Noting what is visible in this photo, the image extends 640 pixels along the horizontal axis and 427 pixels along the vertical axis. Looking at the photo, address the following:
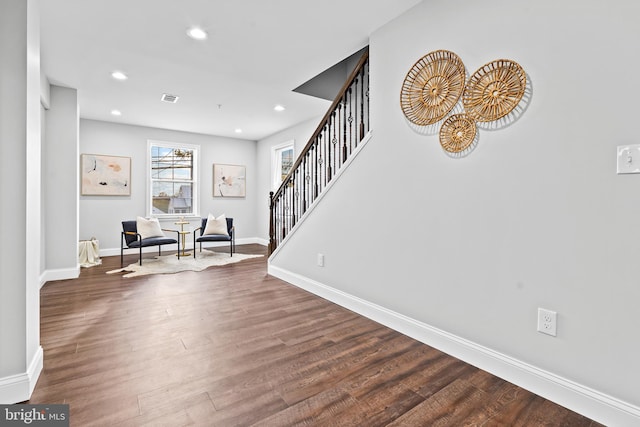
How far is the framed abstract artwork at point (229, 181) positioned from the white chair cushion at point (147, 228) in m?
1.92

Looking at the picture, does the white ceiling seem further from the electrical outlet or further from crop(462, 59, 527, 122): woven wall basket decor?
the electrical outlet

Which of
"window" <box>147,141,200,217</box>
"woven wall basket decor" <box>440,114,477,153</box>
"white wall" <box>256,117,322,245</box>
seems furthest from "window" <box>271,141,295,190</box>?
"woven wall basket decor" <box>440,114,477,153</box>

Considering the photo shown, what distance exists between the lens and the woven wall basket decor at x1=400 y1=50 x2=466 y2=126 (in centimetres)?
222

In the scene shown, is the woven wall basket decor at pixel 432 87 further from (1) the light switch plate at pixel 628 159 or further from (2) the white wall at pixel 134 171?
(2) the white wall at pixel 134 171

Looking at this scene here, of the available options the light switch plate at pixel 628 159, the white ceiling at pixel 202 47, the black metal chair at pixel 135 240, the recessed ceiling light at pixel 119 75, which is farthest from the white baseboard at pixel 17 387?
the black metal chair at pixel 135 240

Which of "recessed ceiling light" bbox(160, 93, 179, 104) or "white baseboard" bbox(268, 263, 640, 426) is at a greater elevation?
"recessed ceiling light" bbox(160, 93, 179, 104)

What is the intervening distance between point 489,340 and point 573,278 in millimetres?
651

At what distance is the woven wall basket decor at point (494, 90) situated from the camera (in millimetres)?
1886

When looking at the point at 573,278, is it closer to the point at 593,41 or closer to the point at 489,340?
the point at 489,340

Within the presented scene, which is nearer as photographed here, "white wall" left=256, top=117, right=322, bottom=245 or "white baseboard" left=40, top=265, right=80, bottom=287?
"white baseboard" left=40, top=265, right=80, bottom=287

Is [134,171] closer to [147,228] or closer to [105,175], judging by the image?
[105,175]

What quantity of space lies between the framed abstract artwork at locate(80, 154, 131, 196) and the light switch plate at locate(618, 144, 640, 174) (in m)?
7.10

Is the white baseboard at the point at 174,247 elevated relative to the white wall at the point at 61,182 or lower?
lower

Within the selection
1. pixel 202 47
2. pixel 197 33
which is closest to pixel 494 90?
pixel 197 33
